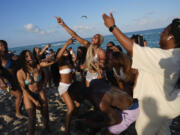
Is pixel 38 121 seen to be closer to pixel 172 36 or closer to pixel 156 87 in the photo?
pixel 156 87

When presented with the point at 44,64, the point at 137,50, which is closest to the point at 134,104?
the point at 137,50

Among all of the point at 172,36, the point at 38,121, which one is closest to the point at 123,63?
the point at 172,36

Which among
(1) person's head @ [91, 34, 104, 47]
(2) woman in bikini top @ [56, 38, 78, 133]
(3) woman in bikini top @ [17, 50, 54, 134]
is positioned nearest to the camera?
(3) woman in bikini top @ [17, 50, 54, 134]

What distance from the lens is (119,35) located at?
145 cm

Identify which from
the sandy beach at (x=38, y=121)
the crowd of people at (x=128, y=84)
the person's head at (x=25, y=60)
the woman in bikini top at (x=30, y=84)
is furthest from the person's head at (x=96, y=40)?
the sandy beach at (x=38, y=121)

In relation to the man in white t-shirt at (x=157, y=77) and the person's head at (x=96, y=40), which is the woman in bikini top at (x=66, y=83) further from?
the man in white t-shirt at (x=157, y=77)

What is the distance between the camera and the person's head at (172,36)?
1591mm

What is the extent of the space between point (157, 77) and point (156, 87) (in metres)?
0.13

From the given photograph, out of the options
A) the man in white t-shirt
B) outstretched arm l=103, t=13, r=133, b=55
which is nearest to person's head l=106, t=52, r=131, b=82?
the man in white t-shirt

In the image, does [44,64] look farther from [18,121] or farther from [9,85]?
[18,121]

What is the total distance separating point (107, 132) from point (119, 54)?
1.25 m

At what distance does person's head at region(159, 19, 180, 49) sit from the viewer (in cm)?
159

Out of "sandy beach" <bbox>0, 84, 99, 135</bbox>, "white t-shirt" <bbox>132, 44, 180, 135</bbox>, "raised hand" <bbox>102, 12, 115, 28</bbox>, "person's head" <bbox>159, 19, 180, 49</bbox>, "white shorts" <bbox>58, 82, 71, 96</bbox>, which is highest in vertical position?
"raised hand" <bbox>102, 12, 115, 28</bbox>

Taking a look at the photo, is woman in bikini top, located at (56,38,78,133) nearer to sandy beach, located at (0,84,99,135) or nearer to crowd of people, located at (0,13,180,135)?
crowd of people, located at (0,13,180,135)
